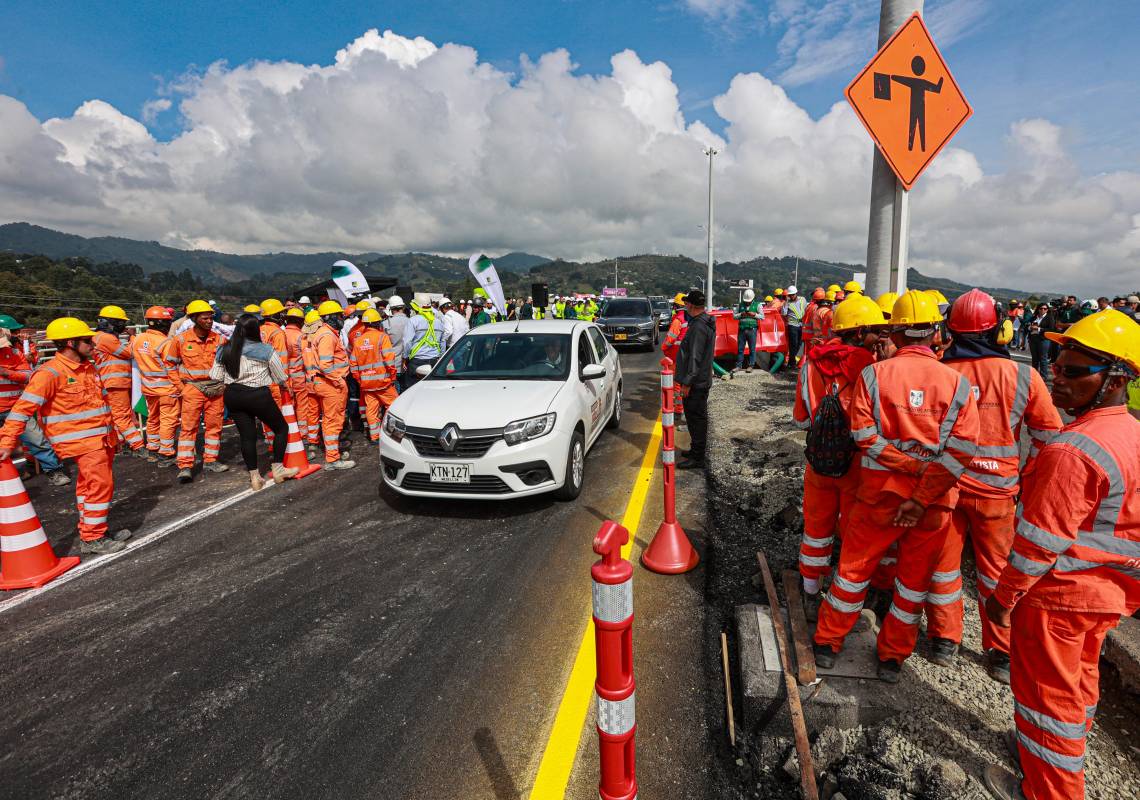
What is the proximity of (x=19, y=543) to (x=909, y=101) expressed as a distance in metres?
7.10

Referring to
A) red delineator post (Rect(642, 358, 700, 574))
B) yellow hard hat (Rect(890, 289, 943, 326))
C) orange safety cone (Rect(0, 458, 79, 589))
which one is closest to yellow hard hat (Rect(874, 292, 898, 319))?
yellow hard hat (Rect(890, 289, 943, 326))

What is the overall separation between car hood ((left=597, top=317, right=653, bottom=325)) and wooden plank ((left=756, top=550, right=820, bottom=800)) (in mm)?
14162

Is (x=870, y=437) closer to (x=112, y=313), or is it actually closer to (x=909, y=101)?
(x=909, y=101)

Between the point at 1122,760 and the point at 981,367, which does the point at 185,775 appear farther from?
the point at 981,367

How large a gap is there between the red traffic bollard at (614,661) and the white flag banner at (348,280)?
13334mm

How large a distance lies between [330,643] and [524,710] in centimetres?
134

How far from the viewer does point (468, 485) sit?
457 cm

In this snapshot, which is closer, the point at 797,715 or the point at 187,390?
the point at 797,715

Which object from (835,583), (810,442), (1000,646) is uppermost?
(810,442)

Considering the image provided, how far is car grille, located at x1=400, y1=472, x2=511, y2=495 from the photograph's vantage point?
14.9 feet

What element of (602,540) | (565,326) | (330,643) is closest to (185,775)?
(330,643)

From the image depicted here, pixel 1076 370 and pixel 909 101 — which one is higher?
pixel 909 101

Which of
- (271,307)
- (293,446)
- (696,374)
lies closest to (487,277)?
(271,307)

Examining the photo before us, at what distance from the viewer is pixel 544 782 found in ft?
7.23
